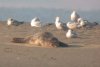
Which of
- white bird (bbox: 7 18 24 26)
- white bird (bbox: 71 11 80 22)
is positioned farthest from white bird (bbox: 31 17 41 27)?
white bird (bbox: 71 11 80 22)

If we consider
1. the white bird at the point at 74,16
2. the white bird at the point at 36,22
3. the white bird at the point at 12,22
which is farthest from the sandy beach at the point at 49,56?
the white bird at the point at 74,16

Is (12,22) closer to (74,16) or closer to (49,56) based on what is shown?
(74,16)

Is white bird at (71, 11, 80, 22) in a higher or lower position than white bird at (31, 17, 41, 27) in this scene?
higher

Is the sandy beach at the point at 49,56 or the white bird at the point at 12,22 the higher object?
the white bird at the point at 12,22

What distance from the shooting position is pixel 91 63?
11.7 m

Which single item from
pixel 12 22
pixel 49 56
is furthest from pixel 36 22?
pixel 49 56

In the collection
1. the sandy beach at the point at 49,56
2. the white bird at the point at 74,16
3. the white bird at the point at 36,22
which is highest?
the white bird at the point at 74,16

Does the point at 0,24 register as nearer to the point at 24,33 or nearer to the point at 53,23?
the point at 53,23

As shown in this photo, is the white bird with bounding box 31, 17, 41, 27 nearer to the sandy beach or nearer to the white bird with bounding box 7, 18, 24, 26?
the white bird with bounding box 7, 18, 24, 26

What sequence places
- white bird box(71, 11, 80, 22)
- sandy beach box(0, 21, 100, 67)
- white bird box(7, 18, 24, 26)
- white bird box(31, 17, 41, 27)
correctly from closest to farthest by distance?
sandy beach box(0, 21, 100, 67)
white bird box(31, 17, 41, 27)
white bird box(7, 18, 24, 26)
white bird box(71, 11, 80, 22)

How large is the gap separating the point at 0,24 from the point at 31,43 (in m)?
8.66

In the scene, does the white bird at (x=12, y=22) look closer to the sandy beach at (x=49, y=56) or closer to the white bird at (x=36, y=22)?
the white bird at (x=36, y=22)

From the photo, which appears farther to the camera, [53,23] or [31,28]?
[53,23]

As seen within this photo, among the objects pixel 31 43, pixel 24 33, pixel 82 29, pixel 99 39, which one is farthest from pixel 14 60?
pixel 82 29
